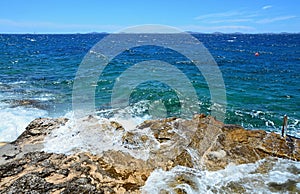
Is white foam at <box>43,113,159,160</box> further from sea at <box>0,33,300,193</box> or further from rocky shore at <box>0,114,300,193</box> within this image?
sea at <box>0,33,300,193</box>

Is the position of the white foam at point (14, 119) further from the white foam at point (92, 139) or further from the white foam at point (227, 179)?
the white foam at point (227, 179)

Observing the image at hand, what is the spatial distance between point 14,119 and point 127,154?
8361 mm

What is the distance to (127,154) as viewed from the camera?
22.9 ft

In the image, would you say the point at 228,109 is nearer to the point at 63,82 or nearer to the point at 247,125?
the point at 247,125

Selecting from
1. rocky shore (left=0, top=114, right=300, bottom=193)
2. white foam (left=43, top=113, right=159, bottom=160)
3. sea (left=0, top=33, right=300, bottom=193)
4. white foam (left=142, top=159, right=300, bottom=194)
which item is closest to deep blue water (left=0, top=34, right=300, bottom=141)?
sea (left=0, top=33, right=300, bottom=193)

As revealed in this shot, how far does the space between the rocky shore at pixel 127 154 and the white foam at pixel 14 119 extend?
3258mm

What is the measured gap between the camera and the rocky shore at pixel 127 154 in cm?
563

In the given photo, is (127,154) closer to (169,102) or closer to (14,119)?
(14,119)

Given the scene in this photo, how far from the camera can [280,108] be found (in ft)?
52.9

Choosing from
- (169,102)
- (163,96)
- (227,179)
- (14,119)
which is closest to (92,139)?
(227,179)

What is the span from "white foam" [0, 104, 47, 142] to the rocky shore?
3.26 m

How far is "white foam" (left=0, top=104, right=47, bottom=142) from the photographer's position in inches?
440

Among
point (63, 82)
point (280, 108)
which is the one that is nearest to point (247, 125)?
point (280, 108)

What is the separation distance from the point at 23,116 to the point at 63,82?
32.2ft
